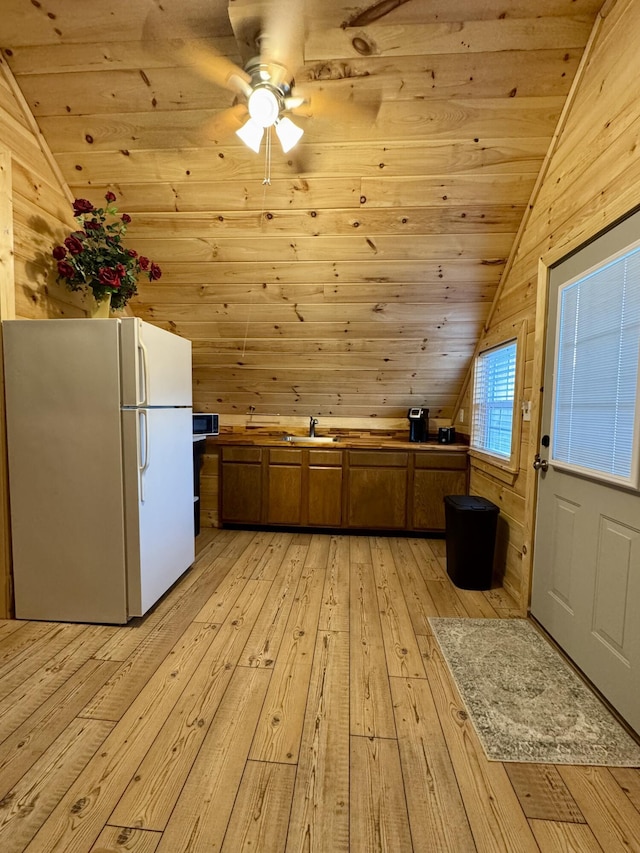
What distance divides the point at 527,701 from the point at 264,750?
113cm

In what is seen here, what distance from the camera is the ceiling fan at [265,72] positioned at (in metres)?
1.37

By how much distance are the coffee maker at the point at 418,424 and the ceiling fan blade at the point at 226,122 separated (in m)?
2.70

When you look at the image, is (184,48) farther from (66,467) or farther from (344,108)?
(66,467)

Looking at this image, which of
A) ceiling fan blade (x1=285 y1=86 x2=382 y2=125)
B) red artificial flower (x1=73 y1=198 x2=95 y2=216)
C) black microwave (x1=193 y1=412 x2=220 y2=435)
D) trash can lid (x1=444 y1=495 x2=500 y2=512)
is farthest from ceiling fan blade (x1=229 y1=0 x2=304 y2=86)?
trash can lid (x1=444 y1=495 x2=500 y2=512)

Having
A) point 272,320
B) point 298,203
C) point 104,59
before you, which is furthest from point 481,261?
point 104,59

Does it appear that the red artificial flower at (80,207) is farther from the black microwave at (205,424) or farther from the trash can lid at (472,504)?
the trash can lid at (472,504)

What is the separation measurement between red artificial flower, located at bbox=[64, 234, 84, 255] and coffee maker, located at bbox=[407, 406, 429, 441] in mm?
2982

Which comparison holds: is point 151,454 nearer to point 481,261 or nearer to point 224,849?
point 224,849

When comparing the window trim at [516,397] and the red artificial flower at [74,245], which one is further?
the window trim at [516,397]

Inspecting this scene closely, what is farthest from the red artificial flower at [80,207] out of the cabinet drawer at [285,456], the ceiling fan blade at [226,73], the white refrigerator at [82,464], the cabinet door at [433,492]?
the cabinet door at [433,492]

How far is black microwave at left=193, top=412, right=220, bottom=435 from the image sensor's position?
11.0 ft

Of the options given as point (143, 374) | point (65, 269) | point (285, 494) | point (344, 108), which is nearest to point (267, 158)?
point (344, 108)

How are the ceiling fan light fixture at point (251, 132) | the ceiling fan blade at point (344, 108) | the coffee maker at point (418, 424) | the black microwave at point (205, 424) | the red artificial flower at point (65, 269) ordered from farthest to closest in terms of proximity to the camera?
the coffee maker at point (418, 424), the black microwave at point (205, 424), the red artificial flower at point (65, 269), the ceiling fan blade at point (344, 108), the ceiling fan light fixture at point (251, 132)

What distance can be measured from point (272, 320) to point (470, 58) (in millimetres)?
2037
